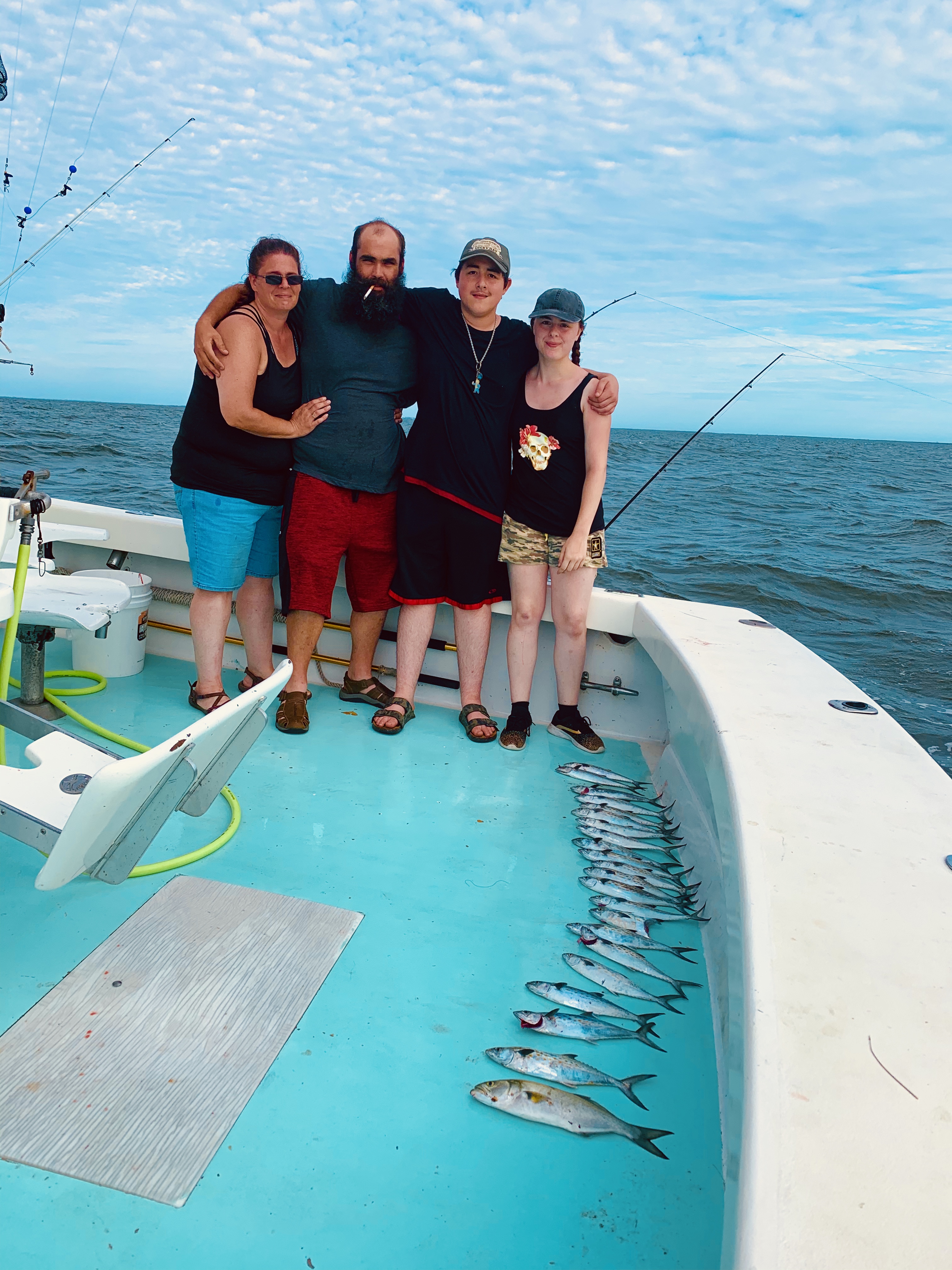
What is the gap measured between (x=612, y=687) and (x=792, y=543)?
1251 cm

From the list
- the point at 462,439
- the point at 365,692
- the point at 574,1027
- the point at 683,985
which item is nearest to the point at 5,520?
the point at 462,439

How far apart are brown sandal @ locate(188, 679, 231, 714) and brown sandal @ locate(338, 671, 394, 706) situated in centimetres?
49

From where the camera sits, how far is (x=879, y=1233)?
0.92 m

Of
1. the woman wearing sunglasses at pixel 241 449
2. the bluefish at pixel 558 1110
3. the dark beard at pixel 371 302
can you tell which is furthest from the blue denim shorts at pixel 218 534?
the bluefish at pixel 558 1110

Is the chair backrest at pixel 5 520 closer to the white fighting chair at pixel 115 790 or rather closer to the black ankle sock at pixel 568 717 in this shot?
the white fighting chair at pixel 115 790

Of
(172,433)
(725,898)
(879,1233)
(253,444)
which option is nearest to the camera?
(879,1233)

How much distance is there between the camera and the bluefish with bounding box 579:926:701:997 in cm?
218

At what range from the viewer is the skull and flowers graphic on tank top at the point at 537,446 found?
10.8 feet

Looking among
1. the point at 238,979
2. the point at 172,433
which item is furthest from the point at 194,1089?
the point at 172,433

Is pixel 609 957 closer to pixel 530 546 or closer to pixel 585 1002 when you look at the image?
pixel 585 1002

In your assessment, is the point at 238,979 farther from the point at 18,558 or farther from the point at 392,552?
the point at 392,552

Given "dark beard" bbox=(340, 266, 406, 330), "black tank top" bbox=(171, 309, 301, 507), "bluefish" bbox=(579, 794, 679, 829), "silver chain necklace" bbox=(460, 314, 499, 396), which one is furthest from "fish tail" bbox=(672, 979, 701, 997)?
"dark beard" bbox=(340, 266, 406, 330)

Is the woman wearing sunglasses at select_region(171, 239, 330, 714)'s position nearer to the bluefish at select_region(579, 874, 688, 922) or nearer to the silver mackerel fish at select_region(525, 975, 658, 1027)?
the bluefish at select_region(579, 874, 688, 922)

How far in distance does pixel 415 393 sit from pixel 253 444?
64 centimetres
